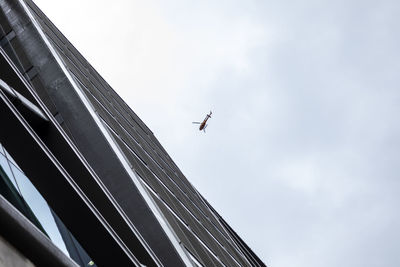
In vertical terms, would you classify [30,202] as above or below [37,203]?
below

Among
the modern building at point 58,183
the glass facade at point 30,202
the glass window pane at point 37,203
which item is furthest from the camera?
the glass window pane at point 37,203

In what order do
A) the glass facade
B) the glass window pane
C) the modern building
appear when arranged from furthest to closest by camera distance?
the glass window pane
the glass facade
the modern building

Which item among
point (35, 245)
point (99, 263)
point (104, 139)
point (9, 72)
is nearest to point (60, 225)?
point (99, 263)

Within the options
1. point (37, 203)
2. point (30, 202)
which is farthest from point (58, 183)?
point (37, 203)

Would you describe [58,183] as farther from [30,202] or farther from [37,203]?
[37,203]

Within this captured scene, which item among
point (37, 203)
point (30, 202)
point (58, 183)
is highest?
point (58, 183)

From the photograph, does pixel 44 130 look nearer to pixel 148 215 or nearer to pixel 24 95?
pixel 24 95

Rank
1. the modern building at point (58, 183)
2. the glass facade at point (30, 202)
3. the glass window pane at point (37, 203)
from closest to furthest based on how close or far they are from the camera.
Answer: the modern building at point (58, 183) → the glass facade at point (30, 202) → the glass window pane at point (37, 203)

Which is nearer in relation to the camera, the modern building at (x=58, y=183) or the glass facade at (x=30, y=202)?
the modern building at (x=58, y=183)
